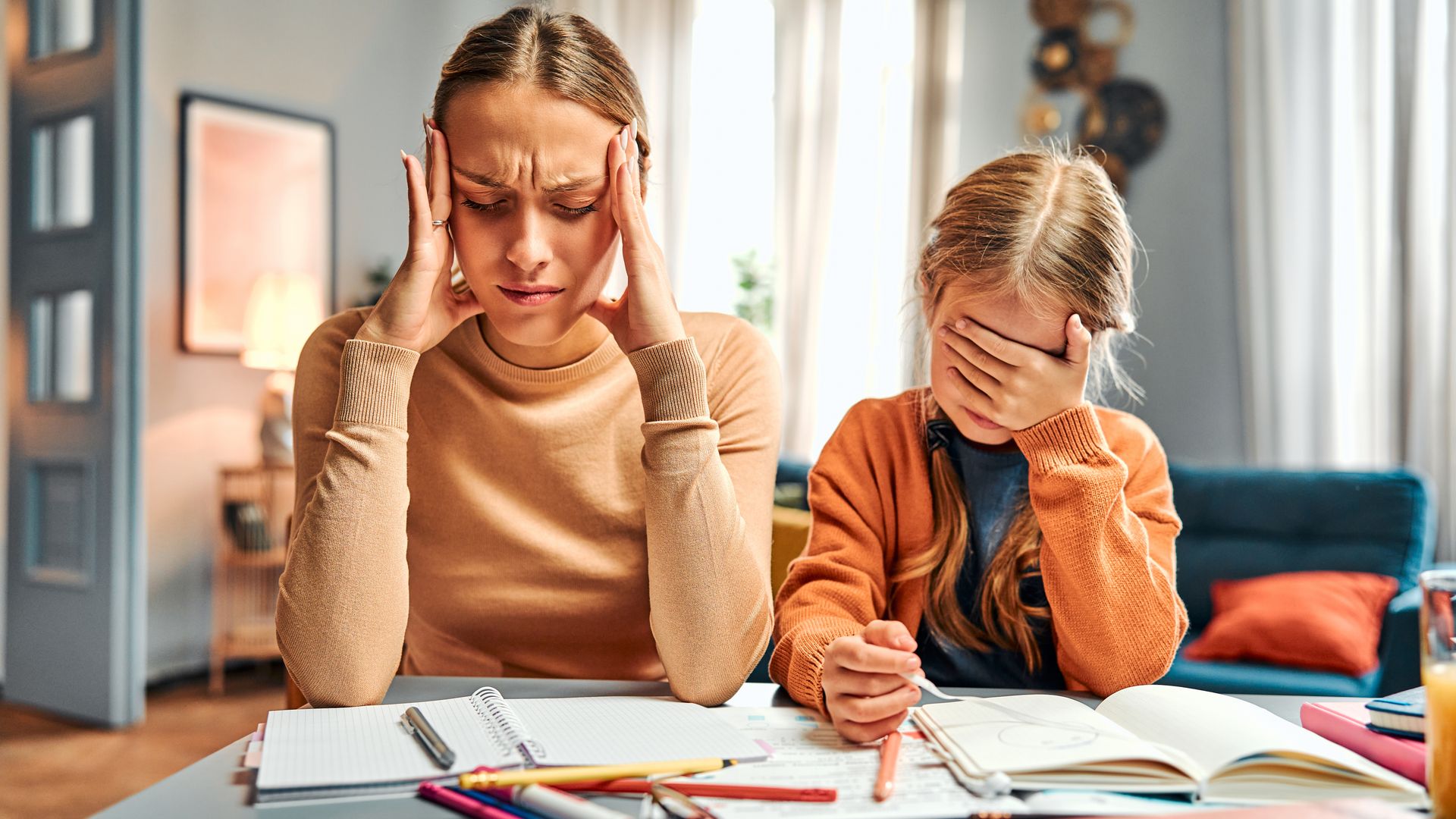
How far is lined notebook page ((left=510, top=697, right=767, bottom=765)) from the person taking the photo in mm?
677

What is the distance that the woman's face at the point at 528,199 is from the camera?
38.5 inches

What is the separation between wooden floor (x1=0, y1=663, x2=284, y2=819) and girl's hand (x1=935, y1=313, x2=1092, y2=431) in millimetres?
2025

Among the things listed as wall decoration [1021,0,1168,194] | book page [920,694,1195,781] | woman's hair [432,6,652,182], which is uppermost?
wall decoration [1021,0,1168,194]

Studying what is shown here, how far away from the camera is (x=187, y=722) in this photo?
3160 millimetres

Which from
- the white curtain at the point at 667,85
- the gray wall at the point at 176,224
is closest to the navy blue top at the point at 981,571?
the gray wall at the point at 176,224

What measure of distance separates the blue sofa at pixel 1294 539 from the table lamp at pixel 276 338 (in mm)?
2821

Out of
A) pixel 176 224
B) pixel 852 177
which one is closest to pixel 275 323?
pixel 176 224

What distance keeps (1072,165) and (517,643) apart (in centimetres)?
77

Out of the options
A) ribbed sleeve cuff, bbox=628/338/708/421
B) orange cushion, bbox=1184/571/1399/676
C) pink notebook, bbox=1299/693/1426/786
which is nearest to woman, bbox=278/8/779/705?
ribbed sleeve cuff, bbox=628/338/708/421

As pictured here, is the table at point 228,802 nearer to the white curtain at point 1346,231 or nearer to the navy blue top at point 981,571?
the navy blue top at point 981,571

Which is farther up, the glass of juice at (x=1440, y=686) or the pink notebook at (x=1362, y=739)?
the glass of juice at (x=1440, y=686)

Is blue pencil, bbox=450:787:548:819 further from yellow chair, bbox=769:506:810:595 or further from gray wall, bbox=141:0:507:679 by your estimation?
gray wall, bbox=141:0:507:679

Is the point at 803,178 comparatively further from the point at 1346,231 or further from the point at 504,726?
the point at 504,726

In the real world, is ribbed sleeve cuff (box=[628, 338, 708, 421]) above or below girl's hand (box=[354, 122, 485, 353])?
below
